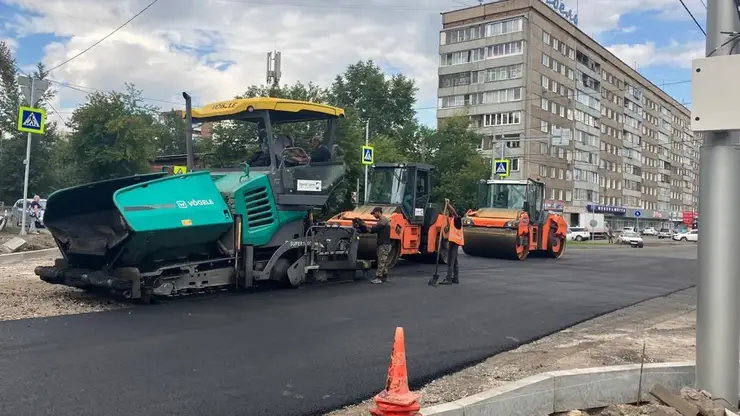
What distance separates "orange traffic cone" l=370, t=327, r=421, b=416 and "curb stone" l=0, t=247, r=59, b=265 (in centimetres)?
1189

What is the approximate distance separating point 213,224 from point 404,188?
6.77 m

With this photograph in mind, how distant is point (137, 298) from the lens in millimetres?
8188

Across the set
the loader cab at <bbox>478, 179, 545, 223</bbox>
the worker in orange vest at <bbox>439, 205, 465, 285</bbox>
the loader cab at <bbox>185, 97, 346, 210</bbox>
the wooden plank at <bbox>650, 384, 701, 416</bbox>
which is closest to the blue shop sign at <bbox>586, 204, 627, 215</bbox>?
the loader cab at <bbox>478, 179, 545, 223</bbox>

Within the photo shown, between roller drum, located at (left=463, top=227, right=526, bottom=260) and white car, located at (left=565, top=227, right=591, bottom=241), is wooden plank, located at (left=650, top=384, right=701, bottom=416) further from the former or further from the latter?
white car, located at (left=565, top=227, right=591, bottom=241)

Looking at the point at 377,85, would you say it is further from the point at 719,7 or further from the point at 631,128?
the point at 719,7

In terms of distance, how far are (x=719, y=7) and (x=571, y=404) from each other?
3.10 m

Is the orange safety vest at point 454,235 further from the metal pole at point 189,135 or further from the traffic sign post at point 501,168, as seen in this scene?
the traffic sign post at point 501,168

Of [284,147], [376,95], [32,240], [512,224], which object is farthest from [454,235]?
[376,95]

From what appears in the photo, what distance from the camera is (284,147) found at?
32.6 feet

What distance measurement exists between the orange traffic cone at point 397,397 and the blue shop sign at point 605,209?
239 ft

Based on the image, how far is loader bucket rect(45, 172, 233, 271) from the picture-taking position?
25.2 ft

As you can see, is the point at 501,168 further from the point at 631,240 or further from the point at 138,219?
the point at 138,219

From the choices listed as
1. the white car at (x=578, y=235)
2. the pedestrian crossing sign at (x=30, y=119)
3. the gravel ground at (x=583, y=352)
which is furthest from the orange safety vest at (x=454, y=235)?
the white car at (x=578, y=235)

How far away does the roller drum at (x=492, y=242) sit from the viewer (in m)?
18.2
